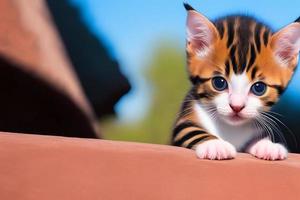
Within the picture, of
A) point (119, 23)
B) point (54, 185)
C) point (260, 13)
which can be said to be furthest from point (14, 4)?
point (260, 13)

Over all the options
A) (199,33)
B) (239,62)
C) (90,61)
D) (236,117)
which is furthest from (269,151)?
(90,61)

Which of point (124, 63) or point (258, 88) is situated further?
point (124, 63)

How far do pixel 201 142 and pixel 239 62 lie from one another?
7.6 inches

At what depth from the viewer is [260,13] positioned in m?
1.14

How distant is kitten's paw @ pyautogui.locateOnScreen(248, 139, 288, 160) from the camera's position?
101cm

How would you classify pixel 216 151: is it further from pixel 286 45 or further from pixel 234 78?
pixel 286 45

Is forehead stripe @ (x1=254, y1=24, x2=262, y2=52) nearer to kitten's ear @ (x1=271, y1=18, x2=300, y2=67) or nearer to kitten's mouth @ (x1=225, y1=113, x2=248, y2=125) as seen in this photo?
kitten's ear @ (x1=271, y1=18, x2=300, y2=67)

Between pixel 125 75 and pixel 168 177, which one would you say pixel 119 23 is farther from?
pixel 168 177

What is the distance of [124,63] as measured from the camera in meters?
1.17

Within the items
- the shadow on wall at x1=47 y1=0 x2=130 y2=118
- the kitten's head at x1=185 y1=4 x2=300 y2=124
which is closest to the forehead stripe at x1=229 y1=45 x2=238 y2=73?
the kitten's head at x1=185 y1=4 x2=300 y2=124

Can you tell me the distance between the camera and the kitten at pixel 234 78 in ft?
3.47

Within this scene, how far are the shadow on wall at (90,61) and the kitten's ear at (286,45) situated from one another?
0.35 m

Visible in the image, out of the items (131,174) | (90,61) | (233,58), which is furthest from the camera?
(90,61)

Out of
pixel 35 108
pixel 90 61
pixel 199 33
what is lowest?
pixel 35 108
